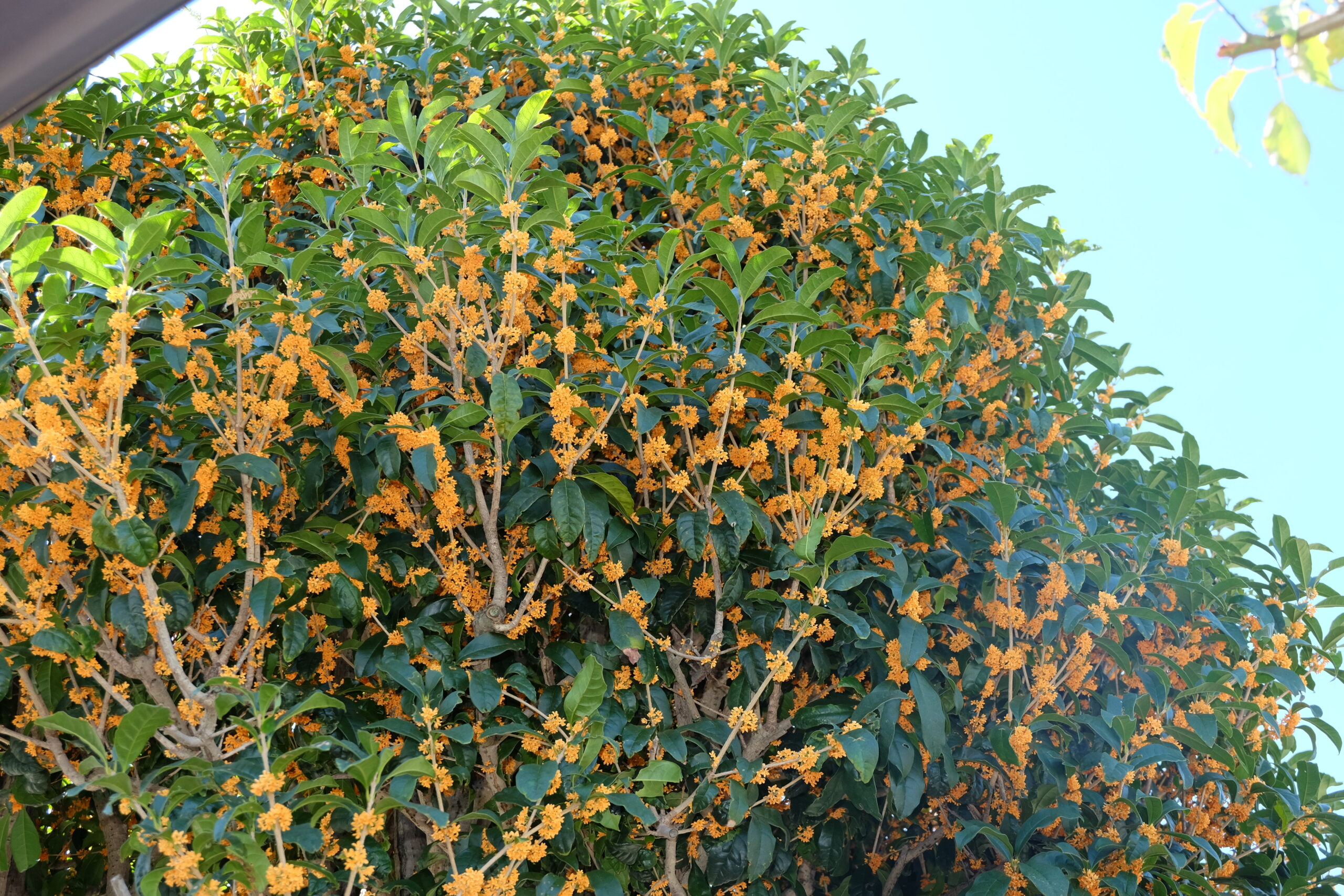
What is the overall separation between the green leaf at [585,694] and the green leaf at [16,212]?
56.0 inches

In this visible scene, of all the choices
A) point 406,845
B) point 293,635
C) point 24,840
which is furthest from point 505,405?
point 24,840

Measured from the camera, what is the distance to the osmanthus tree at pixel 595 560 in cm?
208

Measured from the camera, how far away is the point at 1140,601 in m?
2.88

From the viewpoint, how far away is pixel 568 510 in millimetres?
2182

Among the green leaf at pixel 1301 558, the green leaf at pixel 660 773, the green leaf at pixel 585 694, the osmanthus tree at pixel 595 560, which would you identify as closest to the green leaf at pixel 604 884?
the osmanthus tree at pixel 595 560

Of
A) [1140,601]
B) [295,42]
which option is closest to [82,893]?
[295,42]

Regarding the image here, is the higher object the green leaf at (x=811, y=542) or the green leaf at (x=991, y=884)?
the green leaf at (x=811, y=542)

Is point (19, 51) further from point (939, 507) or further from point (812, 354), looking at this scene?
point (939, 507)

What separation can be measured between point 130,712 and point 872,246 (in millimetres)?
2254

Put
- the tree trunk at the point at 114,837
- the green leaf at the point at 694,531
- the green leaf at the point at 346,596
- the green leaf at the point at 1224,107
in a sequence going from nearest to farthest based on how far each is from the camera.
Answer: the green leaf at the point at 1224,107 < the green leaf at the point at 346,596 < the green leaf at the point at 694,531 < the tree trunk at the point at 114,837

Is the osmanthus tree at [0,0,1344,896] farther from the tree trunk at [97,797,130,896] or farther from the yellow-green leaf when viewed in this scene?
the yellow-green leaf

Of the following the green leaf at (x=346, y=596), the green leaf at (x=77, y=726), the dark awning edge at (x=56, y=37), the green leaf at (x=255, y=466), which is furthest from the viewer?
the green leaf at (x=346, y=596)

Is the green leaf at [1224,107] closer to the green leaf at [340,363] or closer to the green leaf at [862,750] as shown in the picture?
the green leaf at [862,750]

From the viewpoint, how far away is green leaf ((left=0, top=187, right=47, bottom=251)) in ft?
6.47
